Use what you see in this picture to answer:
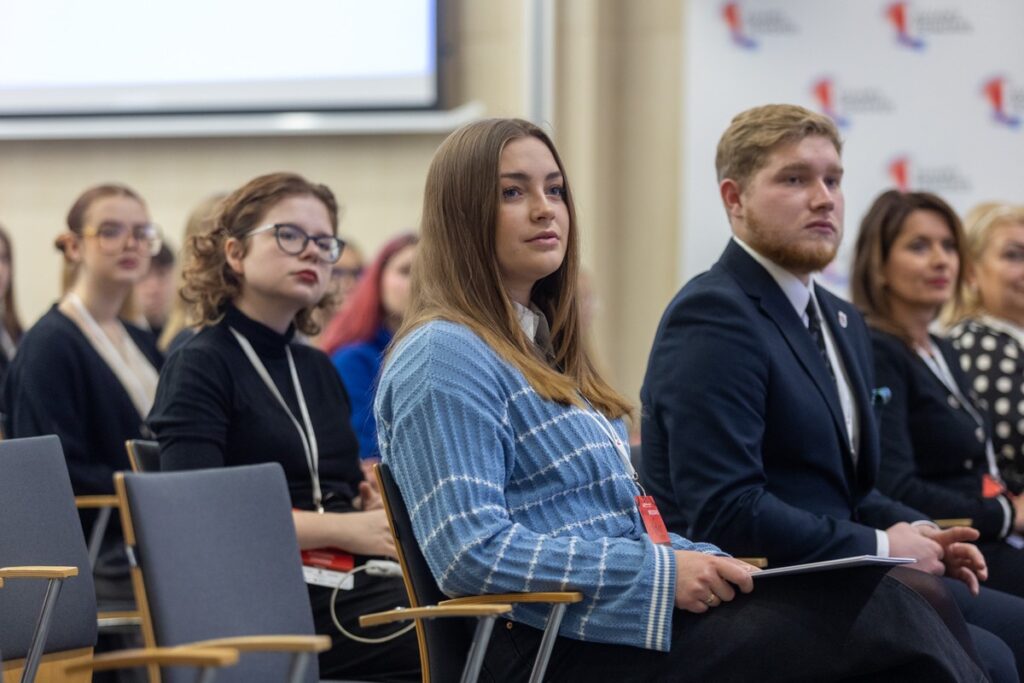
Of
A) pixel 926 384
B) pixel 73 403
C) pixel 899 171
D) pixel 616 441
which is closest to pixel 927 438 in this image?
pixel 926 384

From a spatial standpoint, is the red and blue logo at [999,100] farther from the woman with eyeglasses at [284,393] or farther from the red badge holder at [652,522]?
the red badge holder at [652,522]

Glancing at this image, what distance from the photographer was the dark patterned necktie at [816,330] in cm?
308

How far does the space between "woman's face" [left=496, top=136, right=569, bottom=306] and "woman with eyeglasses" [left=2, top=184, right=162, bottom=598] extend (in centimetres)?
176

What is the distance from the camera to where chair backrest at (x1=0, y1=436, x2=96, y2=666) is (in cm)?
262

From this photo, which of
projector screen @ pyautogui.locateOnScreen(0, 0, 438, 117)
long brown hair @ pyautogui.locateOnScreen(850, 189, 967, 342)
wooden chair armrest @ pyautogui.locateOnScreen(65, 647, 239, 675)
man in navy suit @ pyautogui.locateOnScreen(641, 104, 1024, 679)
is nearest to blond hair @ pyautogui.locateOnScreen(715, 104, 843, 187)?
man in navy suit @ pyautogui.locateOnScreen(641, 104, 1024, 679)

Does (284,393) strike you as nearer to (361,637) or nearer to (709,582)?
(361,637)

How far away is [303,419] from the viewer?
323cm

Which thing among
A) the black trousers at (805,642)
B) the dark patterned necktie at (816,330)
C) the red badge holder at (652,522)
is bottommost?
the black trousers at (805,642)

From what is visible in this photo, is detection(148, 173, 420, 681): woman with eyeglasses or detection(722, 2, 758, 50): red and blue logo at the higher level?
detection(722, 2, 758, 50): red and blue logo

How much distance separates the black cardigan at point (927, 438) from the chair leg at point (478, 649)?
1694 millimetres

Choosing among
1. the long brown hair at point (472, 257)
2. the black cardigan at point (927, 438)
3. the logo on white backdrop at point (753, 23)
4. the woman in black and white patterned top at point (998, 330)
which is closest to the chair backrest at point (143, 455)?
the long brown hair at point (472, 257)

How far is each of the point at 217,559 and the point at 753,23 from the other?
4669 millimetres

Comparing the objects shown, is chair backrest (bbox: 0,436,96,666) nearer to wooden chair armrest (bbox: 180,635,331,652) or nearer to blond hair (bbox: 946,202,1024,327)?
wooden chair armrest (bbox: 180,635,331,652)

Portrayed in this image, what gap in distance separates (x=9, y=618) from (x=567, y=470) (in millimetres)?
1134
